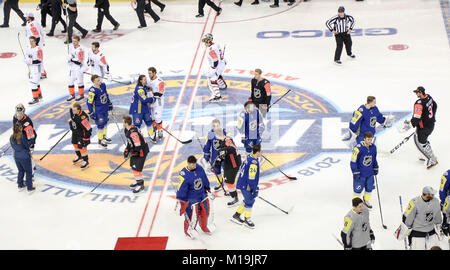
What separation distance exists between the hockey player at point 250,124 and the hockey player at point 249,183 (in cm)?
190

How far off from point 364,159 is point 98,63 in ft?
25.9

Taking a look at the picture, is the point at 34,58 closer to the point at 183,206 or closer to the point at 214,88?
the point at 214,88

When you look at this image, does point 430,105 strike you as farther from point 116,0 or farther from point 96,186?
point 116,0

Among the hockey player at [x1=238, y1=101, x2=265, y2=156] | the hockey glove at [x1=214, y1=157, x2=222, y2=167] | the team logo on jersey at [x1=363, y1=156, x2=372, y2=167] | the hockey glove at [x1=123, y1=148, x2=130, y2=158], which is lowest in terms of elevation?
the hockey glove at [x1=214, y1=157, x2=222, y2=167]

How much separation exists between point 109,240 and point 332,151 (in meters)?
5.00

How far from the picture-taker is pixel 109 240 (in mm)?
10773

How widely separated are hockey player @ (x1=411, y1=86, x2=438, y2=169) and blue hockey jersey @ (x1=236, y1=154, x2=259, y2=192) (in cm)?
345

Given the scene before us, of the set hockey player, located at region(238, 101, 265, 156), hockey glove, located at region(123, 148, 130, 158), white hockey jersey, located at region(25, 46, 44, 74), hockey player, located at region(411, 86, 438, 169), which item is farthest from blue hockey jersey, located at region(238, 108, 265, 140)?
white hockey jersey, located at region(25, 46, 44, 74)

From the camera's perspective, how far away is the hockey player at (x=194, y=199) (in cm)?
1019

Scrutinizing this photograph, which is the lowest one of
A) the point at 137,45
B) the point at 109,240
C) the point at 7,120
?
the point at 109,240

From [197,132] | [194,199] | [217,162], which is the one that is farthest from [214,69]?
[194,199]

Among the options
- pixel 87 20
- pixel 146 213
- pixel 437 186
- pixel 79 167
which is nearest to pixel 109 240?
pixel 146 213

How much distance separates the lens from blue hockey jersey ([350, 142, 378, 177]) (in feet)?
34.6

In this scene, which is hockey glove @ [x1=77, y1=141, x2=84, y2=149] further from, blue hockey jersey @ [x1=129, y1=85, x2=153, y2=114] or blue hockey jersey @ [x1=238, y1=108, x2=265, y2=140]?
blue hockey jersey @ [x1=238, y1=108, x2=265, y2=140]
